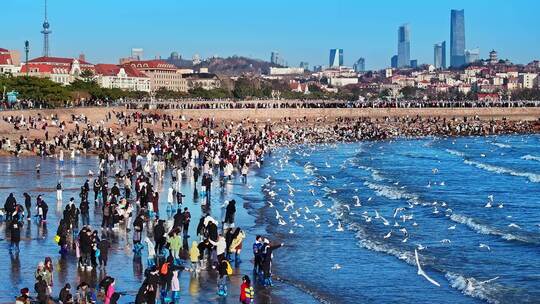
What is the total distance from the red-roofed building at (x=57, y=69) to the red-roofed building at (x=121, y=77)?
3527mm

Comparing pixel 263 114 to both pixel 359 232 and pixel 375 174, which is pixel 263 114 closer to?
pixel 375 174

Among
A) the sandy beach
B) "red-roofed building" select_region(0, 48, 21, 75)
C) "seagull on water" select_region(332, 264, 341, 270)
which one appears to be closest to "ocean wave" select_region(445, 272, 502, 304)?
"seagull on water" select_region(332, 264, 341, 270)

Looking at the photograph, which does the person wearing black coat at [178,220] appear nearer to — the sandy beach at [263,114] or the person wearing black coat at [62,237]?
the person wearing black coat at [62,237]

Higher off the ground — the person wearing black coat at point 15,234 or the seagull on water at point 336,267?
the person wearing black coat at point 15,234

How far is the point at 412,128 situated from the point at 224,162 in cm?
5655

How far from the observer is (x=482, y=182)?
152 ft

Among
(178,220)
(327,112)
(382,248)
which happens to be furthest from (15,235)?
(327,112)

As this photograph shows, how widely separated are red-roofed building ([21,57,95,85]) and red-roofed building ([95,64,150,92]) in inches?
139

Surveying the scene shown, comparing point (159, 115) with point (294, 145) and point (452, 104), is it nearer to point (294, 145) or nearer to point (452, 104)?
point (294, 145)

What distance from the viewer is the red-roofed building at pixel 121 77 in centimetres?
16662

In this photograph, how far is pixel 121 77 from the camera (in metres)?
172

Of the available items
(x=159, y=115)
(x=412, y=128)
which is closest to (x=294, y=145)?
(x=159, y=115)

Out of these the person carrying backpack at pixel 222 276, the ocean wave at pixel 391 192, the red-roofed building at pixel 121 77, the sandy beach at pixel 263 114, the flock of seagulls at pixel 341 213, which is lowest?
the ocean wave at pixel 391 192

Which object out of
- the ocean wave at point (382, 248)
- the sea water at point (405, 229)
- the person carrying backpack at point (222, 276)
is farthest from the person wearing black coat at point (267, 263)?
the ocean wave at point (382, 248)
